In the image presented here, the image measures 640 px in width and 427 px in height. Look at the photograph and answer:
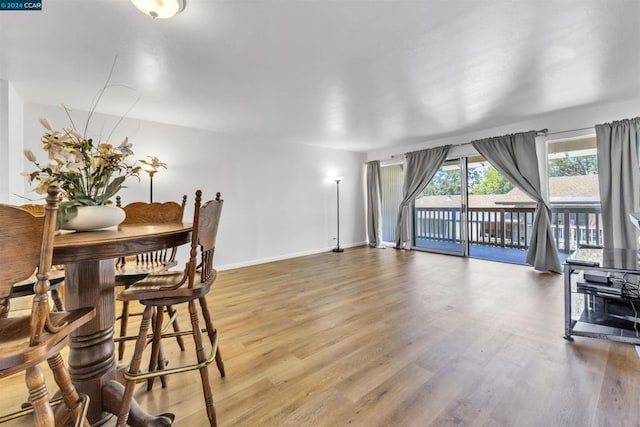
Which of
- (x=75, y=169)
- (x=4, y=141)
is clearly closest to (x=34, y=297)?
(x=75, y=169)

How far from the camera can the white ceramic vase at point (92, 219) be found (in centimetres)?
123

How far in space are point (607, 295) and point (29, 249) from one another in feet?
10.7

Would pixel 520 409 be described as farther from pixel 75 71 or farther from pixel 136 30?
pixel 75 71

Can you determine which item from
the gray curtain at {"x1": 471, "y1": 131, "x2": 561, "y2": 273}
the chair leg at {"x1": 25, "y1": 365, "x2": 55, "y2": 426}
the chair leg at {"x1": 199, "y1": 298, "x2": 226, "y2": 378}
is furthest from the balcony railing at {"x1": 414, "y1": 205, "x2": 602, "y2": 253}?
the chair leg at {"x1": 25, "y1": 365, "x2": 55, "y2": 426}

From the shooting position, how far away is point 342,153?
6227mm

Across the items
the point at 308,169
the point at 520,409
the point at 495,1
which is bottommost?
the point at 520,409

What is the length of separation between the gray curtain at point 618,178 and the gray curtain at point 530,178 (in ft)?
1.92

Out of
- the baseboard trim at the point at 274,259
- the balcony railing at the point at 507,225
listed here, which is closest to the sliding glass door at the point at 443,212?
the balcony railing at the point at 507,225

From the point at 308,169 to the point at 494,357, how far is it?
176 inches

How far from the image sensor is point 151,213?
6.84 feet

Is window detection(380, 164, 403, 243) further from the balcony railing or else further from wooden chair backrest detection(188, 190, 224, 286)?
wooden chair backrest detection(188, 190, 224, 286)

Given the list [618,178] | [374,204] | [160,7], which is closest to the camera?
[160,7]

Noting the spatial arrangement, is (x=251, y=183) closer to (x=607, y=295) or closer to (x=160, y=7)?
(x=160, y=7)

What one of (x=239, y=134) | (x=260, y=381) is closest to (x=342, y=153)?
(x=239, y=134)
